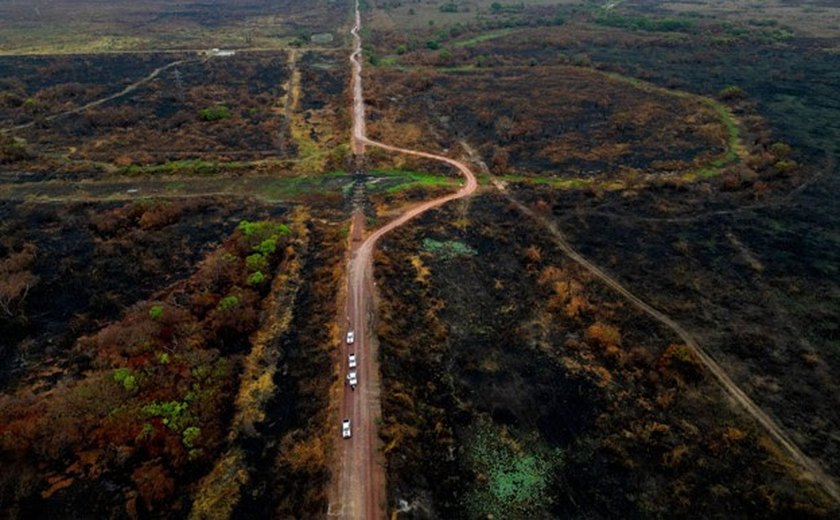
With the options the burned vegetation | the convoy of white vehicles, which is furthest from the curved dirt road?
the burned vegetation

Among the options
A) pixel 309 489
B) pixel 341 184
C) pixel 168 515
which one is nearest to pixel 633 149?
pixel 341 184

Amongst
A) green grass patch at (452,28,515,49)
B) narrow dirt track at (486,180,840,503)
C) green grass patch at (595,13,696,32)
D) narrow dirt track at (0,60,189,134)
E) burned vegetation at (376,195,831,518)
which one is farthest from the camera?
green grass patch at (595,13,696,32)

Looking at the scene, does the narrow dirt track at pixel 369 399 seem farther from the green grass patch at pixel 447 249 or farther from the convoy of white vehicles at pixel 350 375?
the green grass patch at pixel 447 249

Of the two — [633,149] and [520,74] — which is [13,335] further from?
[520,74]

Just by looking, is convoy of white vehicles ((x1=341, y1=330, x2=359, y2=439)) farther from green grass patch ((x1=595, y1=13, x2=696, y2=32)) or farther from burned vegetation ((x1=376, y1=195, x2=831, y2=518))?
green grass patch ((x1=595, y1=13, x2=696, y2=32))

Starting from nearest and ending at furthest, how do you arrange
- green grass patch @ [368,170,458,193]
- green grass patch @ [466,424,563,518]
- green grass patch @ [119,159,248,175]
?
green grass patch @ [466,424,563,518]
green grass patch @ [368,170,458,193]
green grass patch @ [119,159,248,175]

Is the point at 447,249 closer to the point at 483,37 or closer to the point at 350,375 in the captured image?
the point at 350,375

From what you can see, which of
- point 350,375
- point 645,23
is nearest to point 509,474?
point 350,375

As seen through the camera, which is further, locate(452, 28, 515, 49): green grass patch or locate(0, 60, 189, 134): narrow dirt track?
locate(452, 28, 515, 49): green grass patch

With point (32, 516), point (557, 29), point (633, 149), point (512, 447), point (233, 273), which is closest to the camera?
point (32, 516)
